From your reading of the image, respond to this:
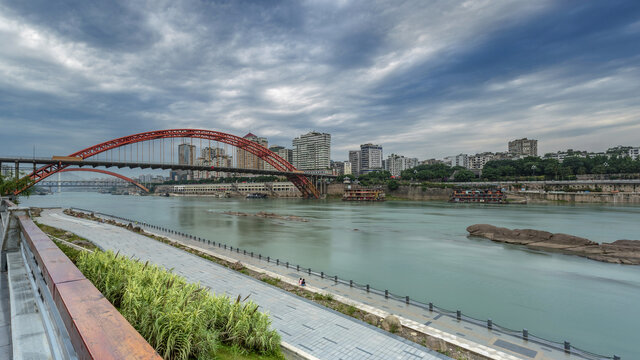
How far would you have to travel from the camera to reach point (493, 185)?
258 ft

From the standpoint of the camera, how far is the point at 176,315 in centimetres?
412

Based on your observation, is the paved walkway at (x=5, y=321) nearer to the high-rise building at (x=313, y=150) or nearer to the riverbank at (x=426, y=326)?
the riverbank at (x=426, y=326)

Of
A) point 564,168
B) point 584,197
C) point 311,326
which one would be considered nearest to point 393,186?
point 584,197

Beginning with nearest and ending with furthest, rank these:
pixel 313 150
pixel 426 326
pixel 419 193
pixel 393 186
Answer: pixel 426 326 < pixel 419 193 < pixel 393 186 < pixel 313 150

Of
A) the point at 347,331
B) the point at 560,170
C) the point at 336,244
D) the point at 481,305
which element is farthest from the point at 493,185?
the point at 347,331

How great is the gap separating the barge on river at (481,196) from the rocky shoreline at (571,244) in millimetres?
47180

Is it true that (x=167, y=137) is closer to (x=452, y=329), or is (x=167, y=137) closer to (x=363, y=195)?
(x=363, y=195)

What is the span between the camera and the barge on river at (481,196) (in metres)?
68.2

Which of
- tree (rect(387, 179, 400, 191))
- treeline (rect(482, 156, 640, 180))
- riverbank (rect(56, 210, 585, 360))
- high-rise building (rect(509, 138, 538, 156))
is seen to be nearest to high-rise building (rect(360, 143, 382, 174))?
high-rise building (rect(509, 138, 538, 156))

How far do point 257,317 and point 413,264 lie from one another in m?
14.0

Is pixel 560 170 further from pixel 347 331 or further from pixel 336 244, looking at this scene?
pixel 347 331

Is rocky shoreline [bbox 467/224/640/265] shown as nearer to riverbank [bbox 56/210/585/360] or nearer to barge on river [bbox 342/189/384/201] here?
riverbank [bbox 56/210/585/360]

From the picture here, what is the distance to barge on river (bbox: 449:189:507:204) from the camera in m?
68.2

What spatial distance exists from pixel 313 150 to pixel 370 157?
4936 cm
